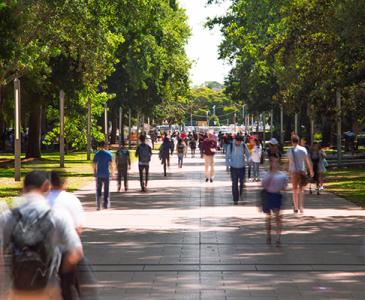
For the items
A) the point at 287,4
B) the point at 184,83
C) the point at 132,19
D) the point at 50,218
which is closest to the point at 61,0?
the point at 132,19

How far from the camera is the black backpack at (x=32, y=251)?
627 centimetres

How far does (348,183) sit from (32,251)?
24.3 meters

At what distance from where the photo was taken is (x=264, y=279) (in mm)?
10539

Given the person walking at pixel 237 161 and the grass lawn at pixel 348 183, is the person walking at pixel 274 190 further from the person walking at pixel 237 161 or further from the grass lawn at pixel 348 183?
the grass lawn at pixel 348 183

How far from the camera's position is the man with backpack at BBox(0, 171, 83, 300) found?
247 inches

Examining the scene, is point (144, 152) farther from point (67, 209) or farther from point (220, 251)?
point (67, 209)

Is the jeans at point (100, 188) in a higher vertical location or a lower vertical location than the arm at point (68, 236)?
lower

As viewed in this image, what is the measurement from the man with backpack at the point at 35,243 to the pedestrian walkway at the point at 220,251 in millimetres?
3037

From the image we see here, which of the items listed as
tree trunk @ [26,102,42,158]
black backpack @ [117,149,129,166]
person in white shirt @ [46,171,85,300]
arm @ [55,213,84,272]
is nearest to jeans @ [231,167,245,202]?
black backpack @ [117,149,129,166]

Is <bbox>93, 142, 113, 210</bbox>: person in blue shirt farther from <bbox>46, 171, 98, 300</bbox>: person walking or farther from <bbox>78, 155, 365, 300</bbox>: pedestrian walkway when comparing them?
A: <bbox>46, 171, 98, 300</bbox>: person walking

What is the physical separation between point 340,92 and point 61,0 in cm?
1355

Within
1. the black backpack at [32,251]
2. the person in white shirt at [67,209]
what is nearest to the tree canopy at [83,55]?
the person in white shirt at [67,209]

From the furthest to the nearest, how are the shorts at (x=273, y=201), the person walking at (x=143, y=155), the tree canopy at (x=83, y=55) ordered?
the tree canopy at (x=83, y=55) < the person walking at (x=143, y=155) < the shorts at (x=273, y=201)

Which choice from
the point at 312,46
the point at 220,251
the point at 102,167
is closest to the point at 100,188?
the point at 102,167
